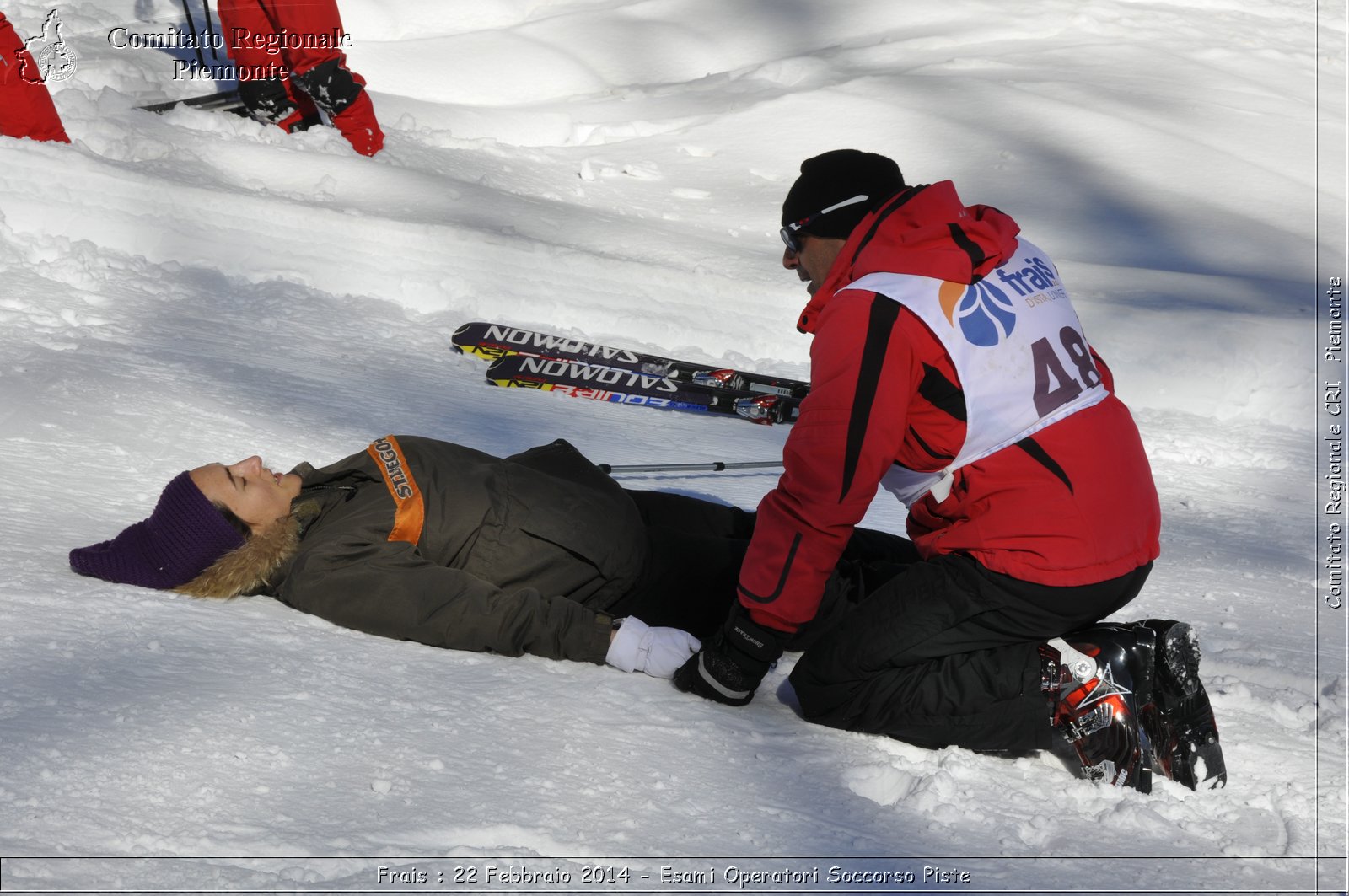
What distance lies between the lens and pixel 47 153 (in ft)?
16.0

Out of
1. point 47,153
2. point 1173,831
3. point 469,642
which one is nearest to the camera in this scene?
point 1173,831

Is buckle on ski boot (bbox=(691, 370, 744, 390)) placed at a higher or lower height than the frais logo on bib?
lower

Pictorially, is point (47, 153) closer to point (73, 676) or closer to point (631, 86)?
point (73, 676)

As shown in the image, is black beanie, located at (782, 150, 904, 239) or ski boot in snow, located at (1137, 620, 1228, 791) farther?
black beanie, located at (782, 150, 904, 239)

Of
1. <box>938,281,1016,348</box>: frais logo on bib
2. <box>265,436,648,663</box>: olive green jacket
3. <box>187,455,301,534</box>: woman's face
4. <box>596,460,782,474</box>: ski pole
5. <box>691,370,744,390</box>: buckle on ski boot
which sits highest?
<box>938,281,1016,348</box>: frais logo on bib

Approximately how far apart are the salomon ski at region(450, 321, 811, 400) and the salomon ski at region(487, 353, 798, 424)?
4 centimetres

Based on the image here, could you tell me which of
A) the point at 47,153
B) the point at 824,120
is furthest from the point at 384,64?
the point at 47,153

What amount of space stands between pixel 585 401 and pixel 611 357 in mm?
260

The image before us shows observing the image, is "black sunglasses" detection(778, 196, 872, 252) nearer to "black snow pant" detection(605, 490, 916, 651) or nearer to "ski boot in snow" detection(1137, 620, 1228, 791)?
"black snow pant" detection(605, 490, 916, 651)

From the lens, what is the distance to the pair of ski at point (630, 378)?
14.5 feet

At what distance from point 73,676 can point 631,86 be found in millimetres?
7776

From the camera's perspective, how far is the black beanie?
2.27 m

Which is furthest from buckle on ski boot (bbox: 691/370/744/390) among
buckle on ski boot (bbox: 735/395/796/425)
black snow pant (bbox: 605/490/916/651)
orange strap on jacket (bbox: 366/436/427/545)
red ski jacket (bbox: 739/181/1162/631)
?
red ski jacket (bbox: 739/181/1162/631)

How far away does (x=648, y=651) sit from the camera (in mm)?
2424
